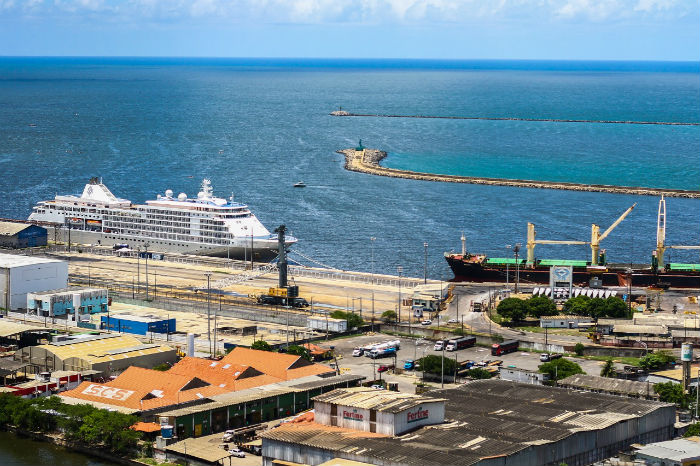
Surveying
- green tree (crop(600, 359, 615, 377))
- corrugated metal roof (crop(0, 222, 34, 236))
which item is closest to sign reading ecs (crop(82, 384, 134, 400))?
green tree (crop(600, 359, 615, 377))

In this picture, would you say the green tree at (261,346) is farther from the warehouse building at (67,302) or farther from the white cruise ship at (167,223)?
the white cruise ship at (167,223)

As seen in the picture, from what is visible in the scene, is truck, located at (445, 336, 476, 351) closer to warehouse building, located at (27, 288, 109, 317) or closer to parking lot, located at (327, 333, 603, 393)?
parking lot, located at (327, 333, 603, 393)

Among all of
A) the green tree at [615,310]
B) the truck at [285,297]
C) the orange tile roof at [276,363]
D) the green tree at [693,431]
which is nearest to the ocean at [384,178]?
the truck at [285,297]

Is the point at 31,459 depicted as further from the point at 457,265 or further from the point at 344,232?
the point at 344,232

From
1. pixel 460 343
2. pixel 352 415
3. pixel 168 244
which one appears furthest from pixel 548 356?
pixel 168 244

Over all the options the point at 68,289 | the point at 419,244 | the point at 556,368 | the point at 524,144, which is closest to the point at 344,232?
the point at 419,244

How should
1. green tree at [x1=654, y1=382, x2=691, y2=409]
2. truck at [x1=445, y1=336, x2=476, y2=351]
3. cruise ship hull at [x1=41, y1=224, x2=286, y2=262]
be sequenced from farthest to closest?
cruise ship hull at [x1=41, y1=224, x2=286, y2=262] → truck at [x1=445, y1=336, x2=476, y2=351] → green tree at [x1=654, y1=382, x2=691, y2=409]
